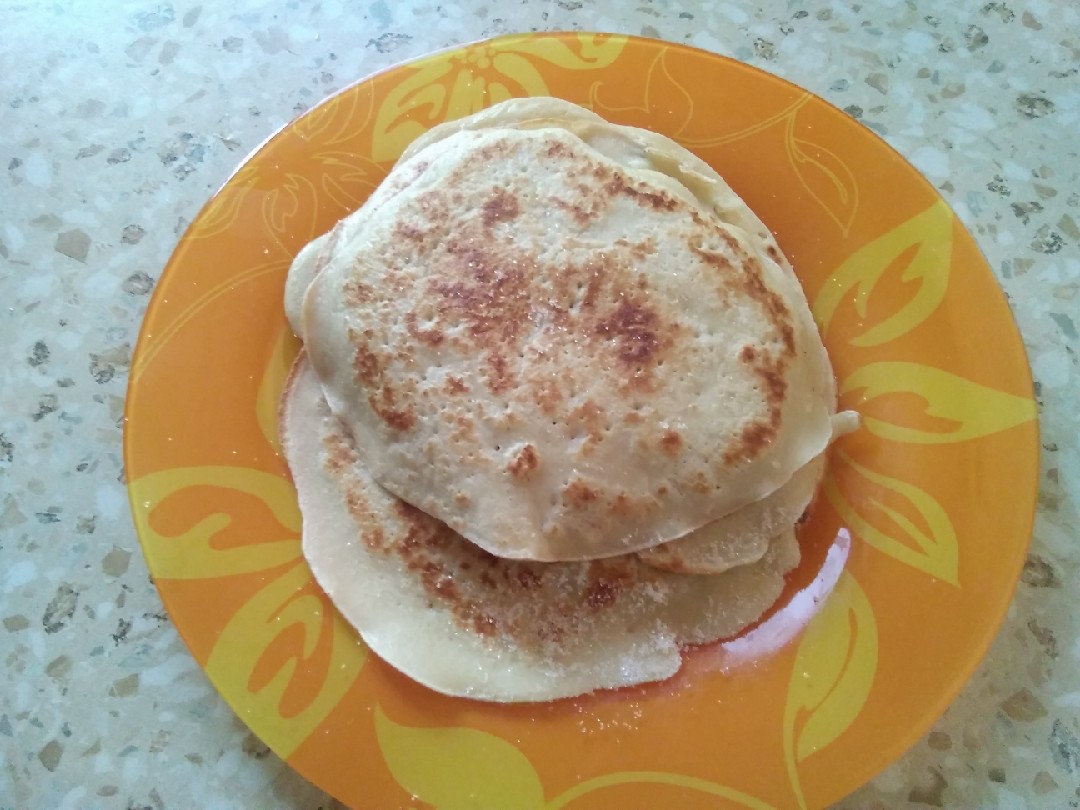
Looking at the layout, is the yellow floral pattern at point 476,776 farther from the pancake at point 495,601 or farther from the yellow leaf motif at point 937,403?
the yellow leaf motif at point 937,403

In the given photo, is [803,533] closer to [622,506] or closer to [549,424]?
[622,506]

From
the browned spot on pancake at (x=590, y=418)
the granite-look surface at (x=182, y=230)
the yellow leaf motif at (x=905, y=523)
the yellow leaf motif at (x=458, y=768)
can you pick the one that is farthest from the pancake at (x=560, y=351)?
the granite-look surface at (x=182, y=230)

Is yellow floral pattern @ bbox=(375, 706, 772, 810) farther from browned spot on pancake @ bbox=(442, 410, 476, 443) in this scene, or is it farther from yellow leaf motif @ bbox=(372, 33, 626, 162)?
yellow leaf motif @ bbox=(372, 33, 626, 162)

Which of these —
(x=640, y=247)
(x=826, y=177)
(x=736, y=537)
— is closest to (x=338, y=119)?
(x=640, y=247)

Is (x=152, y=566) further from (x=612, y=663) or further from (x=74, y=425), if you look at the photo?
(x=612, y=663)

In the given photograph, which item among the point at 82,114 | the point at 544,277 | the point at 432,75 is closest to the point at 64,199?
the point at 82,114
